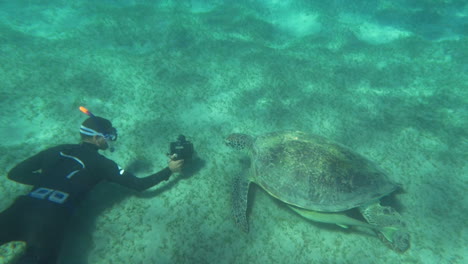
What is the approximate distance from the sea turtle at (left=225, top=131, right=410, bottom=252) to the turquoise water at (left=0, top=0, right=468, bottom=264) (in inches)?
11.8

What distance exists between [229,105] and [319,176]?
3155 millimetres

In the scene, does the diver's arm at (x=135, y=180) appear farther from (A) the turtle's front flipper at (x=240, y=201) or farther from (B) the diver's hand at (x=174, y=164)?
(A) the turtle's front flipper at (x=240, y=201)

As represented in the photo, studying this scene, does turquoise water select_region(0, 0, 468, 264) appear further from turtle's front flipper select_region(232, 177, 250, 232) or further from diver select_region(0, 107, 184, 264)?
diver select_region(0, 107, 184, 264)

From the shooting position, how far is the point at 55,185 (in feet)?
10.4

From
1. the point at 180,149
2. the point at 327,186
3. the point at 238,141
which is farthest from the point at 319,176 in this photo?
the point at 180,149

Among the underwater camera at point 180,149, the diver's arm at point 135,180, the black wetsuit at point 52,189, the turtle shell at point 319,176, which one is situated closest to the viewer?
the black wetsuit at point 52,189

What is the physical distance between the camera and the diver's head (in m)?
3.75

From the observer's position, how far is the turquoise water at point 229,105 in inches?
146

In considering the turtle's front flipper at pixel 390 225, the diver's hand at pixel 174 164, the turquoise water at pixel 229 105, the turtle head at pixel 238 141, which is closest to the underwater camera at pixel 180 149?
the diver's hand at pixel 174 164

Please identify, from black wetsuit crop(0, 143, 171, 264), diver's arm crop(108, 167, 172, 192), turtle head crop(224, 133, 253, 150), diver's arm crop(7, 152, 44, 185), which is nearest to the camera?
black wetsuit crop(0, 143, 171, 264)

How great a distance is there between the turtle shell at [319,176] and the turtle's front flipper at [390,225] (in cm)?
31

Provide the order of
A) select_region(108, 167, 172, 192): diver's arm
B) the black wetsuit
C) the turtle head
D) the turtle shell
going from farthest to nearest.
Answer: the turtle head → the turtle shell → select_region(108, 167, 172, 192): diver's arm → the black wetsuit

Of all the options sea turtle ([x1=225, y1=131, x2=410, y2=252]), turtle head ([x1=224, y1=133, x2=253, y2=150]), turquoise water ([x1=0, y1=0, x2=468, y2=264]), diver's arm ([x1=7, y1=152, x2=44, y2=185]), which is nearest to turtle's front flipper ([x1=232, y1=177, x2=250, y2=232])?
sea turtle ([x1=225, y1=131, x2=410, y2=252])

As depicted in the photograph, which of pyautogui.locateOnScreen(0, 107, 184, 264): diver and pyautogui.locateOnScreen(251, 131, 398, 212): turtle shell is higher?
pyautogui.locateOnScreen(0, 107, 184, 264): diver
